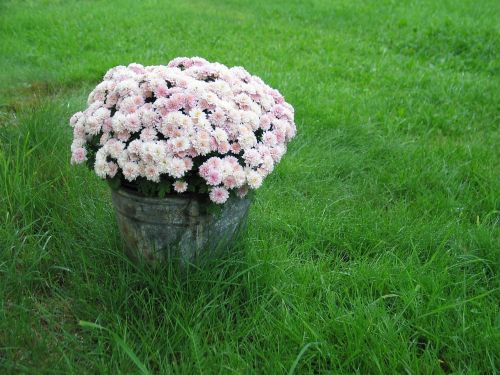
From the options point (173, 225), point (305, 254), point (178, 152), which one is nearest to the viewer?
point (178, 152)

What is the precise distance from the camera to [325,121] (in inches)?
174

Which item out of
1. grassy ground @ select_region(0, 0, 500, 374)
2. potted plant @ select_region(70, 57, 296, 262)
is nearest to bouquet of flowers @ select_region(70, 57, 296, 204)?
potted plant @ select_region(70, 57, 296, 262)

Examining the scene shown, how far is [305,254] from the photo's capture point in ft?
9.12

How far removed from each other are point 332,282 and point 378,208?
2.91 feet

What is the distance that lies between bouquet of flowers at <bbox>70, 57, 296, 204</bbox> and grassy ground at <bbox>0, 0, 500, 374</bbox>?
Result: 1.48 ft

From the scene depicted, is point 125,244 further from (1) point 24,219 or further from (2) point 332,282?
(2) point 332,282

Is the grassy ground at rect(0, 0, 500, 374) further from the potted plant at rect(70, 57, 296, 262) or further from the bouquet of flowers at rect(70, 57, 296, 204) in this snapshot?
the bouquet of flowers at rect(70, 57, 296, 204)

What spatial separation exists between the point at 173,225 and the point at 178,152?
1.09ft

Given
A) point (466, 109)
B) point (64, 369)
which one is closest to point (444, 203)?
point (466, 109)

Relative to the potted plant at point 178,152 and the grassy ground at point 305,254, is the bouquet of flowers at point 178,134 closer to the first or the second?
the potted plant at point 178,152

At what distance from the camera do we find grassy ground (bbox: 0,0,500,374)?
2.08 meters

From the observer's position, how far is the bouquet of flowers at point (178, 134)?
2068 mm

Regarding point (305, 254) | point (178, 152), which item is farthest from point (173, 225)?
point (305, 254)

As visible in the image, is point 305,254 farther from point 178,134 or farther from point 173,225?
point 178,134
